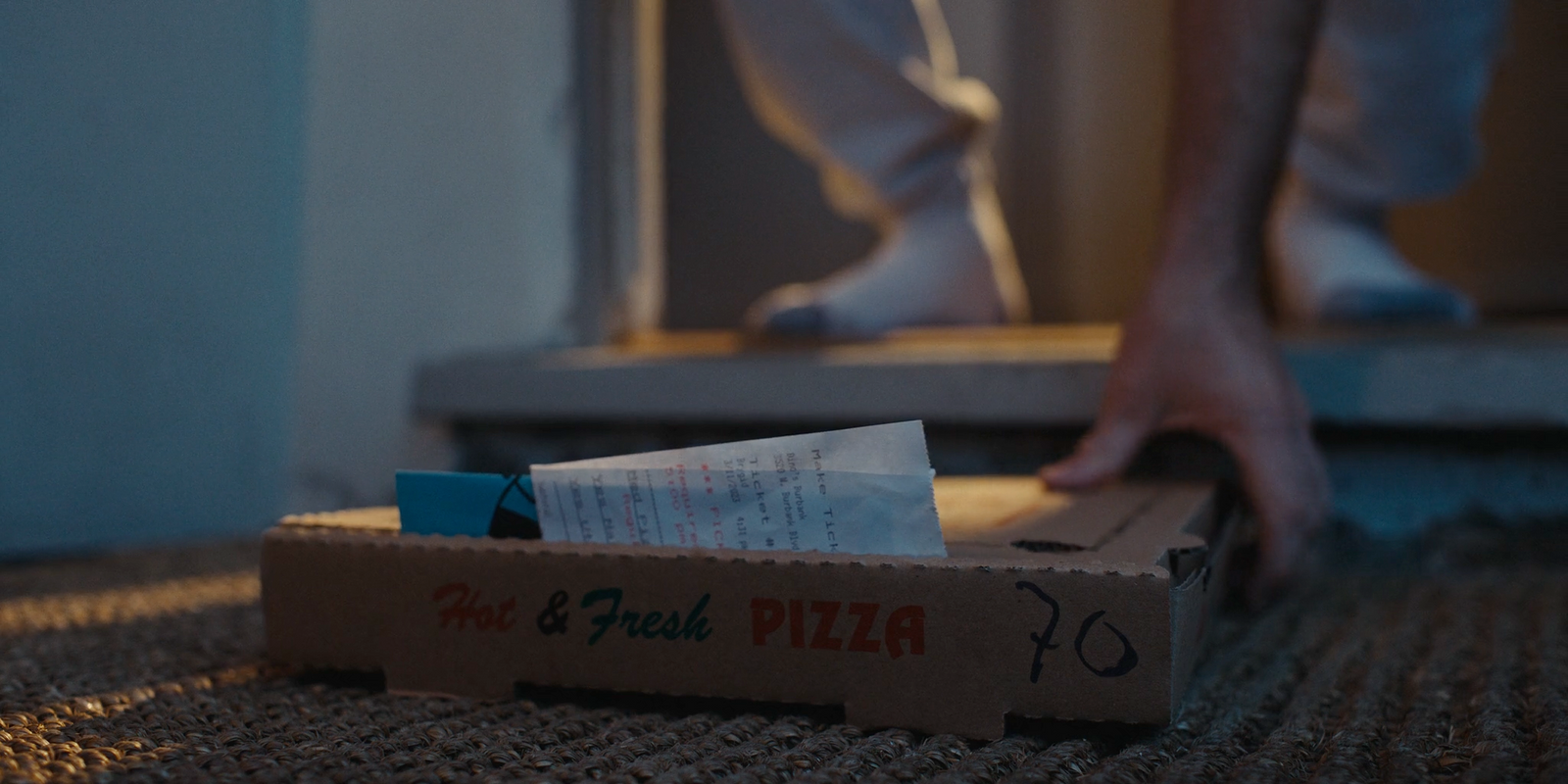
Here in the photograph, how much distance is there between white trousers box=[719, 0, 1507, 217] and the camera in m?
1.37

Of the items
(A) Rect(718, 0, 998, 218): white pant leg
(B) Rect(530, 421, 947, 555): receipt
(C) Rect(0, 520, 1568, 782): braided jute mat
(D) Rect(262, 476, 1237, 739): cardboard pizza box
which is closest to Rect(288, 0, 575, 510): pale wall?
(A) Rect(718, 0, 998, 218): white pant leg

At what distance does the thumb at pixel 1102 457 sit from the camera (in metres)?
Answer: 0.84

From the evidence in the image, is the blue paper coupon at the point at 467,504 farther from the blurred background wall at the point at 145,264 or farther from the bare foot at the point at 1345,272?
the bare foot at the point at 1345,272

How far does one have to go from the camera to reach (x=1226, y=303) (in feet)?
2.76

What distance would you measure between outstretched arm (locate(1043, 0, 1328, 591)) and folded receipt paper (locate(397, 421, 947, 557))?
0.31 metres

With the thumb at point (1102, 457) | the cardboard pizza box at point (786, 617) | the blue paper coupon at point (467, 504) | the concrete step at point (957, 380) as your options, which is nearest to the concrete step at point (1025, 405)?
the concrete step at point (957, 380)

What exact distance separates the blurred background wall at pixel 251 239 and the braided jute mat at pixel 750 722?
11.6 inches

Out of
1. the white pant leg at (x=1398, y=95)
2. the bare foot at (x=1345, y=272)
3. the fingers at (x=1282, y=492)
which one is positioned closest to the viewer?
the fingers at (x=1282, y=492)

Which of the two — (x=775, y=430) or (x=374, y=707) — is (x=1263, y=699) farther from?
(x=775, y=430)

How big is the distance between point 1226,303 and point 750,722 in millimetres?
480

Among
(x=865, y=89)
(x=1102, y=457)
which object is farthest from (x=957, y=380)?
(x=865, y=89)

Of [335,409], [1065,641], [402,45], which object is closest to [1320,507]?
[1065,641]

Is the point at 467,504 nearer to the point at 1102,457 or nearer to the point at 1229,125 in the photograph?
the point at 1102,457

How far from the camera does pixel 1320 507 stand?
32.5 inches
